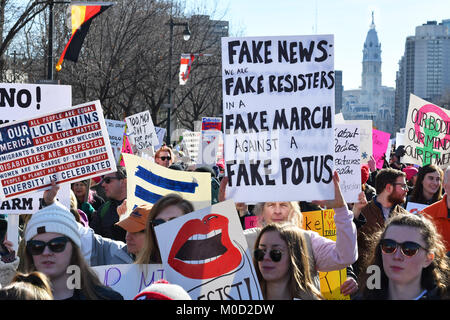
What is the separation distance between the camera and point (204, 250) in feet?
13.6

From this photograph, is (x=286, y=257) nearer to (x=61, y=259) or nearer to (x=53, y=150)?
(x=61, y=259)

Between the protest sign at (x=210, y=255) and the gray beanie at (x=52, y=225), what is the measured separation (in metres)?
0.48

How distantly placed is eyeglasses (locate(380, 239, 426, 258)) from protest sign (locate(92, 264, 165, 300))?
1.30 m

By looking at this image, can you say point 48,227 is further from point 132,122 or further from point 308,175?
point 132,122

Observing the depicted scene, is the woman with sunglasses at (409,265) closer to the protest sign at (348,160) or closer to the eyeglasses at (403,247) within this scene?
the eyeglasses at (403,247)

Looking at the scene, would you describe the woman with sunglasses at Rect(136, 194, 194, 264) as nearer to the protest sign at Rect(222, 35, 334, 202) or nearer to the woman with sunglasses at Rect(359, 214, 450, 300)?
the protest sign at Rect(222, 35, 334, 202)

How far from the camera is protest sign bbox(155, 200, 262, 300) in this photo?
4051 mm

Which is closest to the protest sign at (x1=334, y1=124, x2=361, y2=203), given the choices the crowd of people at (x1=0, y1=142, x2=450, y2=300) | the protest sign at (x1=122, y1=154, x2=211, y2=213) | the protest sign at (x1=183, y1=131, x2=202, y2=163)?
the protest sign at (x1=122, y1=154, x2=211, y2=213)

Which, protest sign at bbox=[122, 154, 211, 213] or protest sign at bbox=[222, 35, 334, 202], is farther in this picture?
protest sign at bbox=[122, 154, 211, 213]

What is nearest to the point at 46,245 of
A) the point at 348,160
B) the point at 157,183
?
the point at 157,183

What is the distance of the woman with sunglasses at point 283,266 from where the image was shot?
4090 mm

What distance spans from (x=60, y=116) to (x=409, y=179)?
730 centimetres
